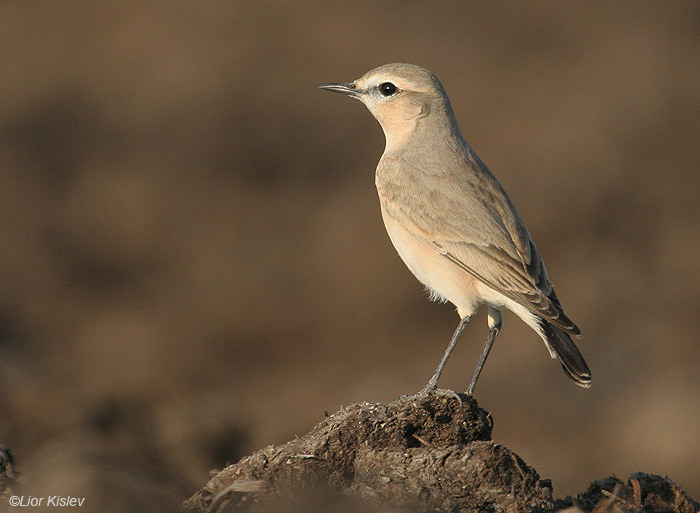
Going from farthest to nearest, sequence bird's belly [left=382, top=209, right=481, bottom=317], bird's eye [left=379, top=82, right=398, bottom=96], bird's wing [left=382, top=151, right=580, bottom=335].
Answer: bird's eye [left=379, top=82, right=398, bottom=96]
bird's belly [left=382, top=209, right=481, bottom=317]
bird's wing [left=382, top=151, right=580, bottom=335]

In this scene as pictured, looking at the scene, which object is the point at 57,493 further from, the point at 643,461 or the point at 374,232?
the point at 374,232

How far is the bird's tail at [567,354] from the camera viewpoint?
6652 mm

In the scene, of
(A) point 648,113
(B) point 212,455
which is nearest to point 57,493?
(B) point 212,455

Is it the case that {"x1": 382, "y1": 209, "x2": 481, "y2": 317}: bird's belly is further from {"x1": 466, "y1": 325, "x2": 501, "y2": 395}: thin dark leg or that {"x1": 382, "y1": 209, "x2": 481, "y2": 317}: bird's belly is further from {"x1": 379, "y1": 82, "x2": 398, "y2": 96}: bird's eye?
{"x1": 379, "y1": 82, "x2": 398, "y2": 96}: bird's eye

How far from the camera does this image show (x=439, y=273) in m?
7.15

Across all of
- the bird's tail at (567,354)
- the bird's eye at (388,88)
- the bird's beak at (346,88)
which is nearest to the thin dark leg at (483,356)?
the bird's tail at (567,354)

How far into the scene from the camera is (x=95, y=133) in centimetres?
1789

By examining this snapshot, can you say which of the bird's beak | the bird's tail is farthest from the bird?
the bird's beak

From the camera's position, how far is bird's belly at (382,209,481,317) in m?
7.10

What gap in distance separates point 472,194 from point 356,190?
33.4 ft

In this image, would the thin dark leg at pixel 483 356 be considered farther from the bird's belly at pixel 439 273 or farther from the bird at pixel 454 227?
the bird's belly at pixel 439 273

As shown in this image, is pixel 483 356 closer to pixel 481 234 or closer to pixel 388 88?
pixel 481 234

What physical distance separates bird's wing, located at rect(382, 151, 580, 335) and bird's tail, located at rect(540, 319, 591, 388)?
18 cm

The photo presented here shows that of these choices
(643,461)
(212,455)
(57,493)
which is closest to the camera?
(57,493)
